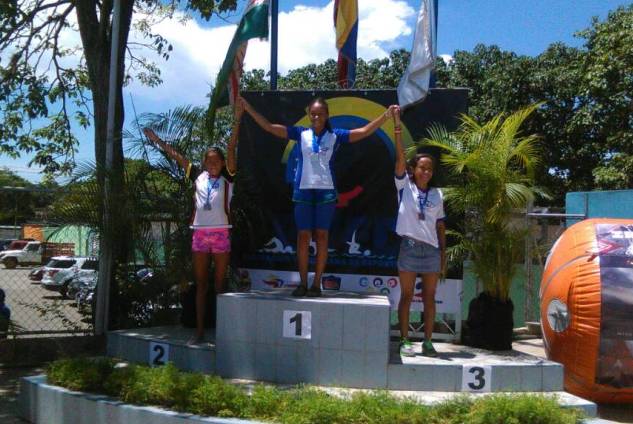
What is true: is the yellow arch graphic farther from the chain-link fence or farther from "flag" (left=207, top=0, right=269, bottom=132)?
the chain-link fence

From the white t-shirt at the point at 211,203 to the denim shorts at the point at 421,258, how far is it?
1.82m

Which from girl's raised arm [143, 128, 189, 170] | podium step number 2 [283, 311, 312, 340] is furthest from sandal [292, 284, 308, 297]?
girl's raised arm [143, 128, 189, 170]

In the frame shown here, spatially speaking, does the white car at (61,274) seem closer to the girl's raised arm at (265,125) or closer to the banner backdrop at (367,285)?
the banner backdrop at (367,285)

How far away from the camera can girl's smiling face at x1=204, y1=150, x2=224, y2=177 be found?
6.80m

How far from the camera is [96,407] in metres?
5.59

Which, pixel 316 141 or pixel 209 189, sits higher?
pixel 316 141

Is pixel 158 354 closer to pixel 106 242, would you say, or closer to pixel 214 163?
pixel 106 242

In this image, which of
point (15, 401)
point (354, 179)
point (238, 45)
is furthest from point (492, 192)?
point (15, 401)

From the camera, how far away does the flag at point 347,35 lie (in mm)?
8719

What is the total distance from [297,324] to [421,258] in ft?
4.31

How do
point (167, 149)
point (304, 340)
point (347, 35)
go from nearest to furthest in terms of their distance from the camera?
point (304, 340), point (167, 149), point (347, 35)

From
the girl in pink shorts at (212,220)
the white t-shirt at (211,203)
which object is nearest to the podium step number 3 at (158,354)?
the girl in pink shorts at (212,220)

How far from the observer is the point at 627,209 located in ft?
34.0

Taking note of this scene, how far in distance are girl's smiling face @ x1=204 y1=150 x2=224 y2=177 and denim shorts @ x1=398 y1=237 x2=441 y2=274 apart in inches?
79.7
